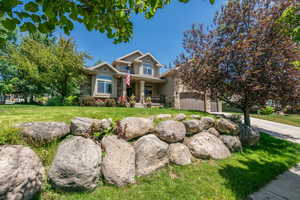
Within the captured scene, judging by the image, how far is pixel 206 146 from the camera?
166 inches

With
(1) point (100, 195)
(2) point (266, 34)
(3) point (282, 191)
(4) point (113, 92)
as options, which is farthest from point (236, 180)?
(4) point (113, 92)

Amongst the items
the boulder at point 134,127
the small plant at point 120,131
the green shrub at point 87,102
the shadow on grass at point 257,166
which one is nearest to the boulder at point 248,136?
the shadow on grass at point 257,166

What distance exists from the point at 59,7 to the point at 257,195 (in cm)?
491

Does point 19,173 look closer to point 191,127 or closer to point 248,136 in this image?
point 191,127

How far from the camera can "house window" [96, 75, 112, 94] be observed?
14079 mm

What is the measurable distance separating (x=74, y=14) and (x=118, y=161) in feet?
9.73

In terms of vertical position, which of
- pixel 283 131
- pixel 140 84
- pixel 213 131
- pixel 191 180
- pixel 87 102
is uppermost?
pixel 140 84

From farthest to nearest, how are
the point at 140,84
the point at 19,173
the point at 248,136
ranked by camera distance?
the point at 140,84
the point at 248,136
the point at 19,173

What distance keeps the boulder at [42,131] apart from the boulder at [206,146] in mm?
3845

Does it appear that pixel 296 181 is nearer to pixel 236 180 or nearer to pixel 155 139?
pixel 236 180

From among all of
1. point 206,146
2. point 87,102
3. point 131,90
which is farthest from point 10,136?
point 131,90

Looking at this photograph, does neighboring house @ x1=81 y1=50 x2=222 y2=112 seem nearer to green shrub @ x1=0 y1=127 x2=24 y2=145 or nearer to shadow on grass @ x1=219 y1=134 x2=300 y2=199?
shadow on grass @ x1=219 y1=134 x2=300 y2=199

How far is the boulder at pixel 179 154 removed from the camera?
12.2ft

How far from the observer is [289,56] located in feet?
16.6
